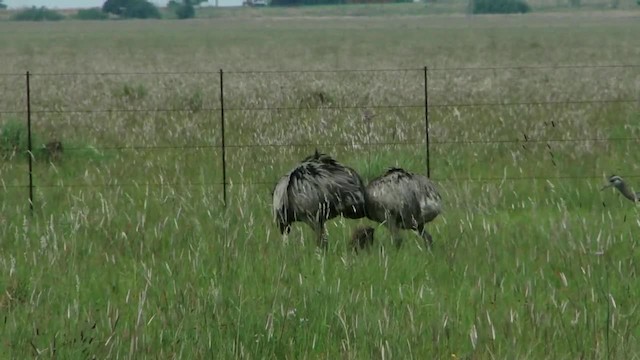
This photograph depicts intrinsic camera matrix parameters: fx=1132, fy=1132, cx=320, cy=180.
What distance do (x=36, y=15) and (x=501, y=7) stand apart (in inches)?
3036

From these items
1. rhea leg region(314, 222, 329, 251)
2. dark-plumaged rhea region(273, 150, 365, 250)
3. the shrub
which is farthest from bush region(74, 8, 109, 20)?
rhea leg region(314, 222, 329, 251)

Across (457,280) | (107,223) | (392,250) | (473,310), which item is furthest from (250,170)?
(473,310)

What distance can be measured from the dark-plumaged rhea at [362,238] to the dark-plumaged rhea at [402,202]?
0.15m

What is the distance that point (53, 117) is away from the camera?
19.3 metres

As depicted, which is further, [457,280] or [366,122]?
[366,122]

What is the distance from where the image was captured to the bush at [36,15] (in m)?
184

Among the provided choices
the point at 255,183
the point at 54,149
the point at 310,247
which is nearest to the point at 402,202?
the point at 310,247

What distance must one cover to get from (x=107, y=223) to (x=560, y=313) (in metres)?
4.44

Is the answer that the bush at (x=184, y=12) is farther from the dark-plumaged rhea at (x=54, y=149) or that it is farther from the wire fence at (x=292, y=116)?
the dark-plumaged rhea at (x=54, y=149)

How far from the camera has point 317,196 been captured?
852 cm

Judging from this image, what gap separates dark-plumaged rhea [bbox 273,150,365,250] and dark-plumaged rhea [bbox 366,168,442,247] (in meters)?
0.12

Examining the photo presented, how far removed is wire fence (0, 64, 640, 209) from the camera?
43.8ft

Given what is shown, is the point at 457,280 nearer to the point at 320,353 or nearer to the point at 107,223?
the point at 320,353

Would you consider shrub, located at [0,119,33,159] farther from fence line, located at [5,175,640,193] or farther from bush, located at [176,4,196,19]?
bush, located at [176,4,196,19]
